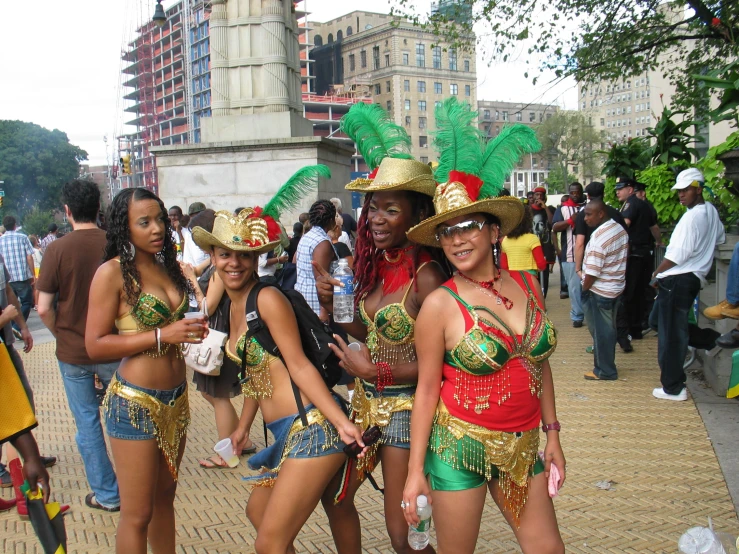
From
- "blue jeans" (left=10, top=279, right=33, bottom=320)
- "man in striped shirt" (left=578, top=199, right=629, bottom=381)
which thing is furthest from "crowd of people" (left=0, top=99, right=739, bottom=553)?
"blue jeans" (left=10, top=279, right=33, bottom=320)

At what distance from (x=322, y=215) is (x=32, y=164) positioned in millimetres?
86982

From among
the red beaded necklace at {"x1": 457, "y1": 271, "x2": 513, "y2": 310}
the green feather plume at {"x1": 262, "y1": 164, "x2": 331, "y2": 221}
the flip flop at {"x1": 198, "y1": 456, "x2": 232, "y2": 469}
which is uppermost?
the green feather plume at {"x1": 262, "y1": 164, "x2": 331, "y2": 221}

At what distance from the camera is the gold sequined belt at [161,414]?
11.0 ft

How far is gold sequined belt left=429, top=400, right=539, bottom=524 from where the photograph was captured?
8.87ft

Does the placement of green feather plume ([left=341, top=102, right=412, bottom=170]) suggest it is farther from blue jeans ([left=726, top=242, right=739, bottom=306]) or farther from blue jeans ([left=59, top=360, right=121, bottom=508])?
blue jeans ([left=59, top=360, right=121, bottom=508])

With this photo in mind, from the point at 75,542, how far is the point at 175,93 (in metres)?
111

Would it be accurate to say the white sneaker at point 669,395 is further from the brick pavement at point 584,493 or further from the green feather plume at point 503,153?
the green feather plume at point 503,153

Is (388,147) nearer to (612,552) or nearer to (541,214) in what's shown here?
(612,552)

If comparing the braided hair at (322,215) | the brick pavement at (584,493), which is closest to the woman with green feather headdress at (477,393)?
the brick pavement at (584,493)

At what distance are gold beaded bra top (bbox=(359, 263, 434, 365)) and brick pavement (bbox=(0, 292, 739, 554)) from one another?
5.15 ft

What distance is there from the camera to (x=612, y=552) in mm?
3924

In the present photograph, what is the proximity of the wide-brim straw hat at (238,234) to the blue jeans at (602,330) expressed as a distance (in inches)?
216

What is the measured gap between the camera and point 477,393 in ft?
A: 8.93

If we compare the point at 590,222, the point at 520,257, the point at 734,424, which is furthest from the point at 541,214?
the point at 734,424
